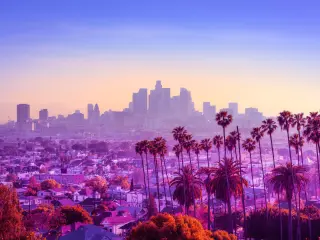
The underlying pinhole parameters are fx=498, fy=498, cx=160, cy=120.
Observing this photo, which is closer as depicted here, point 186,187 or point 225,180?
point 225,180

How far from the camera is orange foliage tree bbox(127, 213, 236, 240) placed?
849 inches

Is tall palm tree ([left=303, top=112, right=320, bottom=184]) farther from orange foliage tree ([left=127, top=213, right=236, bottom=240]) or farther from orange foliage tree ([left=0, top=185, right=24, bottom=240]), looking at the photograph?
orange foliage tree ([left=0, top=185, right=24, bottom=240])

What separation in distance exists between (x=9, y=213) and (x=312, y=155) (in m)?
150

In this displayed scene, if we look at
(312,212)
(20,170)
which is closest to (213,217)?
(312,212)

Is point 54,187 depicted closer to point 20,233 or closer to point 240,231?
point 240,231

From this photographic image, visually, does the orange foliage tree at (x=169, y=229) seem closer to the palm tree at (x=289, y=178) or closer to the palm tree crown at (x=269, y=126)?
the palm tree at (x=289, y=178)

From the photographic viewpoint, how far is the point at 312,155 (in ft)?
529

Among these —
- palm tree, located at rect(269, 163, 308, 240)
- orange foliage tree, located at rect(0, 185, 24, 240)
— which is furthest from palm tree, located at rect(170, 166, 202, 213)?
orange foliage tree, located at rect(0, 185, 24, 240)

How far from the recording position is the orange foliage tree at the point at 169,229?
2156 centimetres

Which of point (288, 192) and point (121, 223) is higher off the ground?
point (288, 192)

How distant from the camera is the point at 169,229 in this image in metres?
21.6

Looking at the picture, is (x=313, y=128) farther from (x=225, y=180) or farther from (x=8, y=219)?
(x=8, y=219)

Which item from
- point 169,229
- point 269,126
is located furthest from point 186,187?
point 169,229

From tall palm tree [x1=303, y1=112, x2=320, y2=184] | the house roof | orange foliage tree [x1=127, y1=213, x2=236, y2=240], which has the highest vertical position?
tall palm tree [x1=303, y1=112, x2=320, y2=184]
